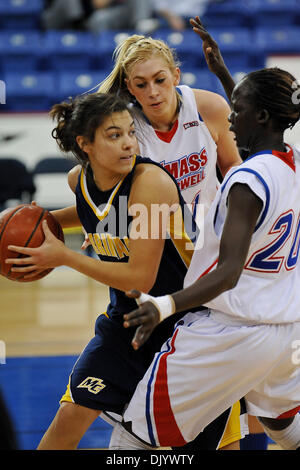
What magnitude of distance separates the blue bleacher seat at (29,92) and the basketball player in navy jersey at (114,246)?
646 cm

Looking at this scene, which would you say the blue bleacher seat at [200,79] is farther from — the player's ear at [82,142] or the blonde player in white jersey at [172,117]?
the player's ear at [82,142]

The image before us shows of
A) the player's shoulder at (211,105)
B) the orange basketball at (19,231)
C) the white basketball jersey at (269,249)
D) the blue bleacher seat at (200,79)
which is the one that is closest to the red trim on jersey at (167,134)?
the player's shoulder at (211,105)

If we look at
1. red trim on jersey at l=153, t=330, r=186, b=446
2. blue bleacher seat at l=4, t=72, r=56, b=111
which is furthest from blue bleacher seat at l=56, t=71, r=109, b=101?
red trim on jersey at l=153, t=330, r=186, b=446

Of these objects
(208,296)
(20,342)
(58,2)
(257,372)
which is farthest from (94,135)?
(58,2)

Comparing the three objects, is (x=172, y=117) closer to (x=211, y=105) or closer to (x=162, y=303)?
(x=211, y=105)

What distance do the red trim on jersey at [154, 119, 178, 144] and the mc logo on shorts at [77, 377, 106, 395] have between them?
3.51 feet

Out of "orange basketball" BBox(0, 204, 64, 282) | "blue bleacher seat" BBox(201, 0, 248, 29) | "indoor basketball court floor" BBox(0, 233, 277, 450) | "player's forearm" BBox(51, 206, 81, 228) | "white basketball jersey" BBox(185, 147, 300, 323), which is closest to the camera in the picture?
→ "white basketball jersey" BBox(185, 147, 300, 323)

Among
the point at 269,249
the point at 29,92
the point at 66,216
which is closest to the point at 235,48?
the point at 29,92

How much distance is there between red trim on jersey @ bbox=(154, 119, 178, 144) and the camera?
3074 mm

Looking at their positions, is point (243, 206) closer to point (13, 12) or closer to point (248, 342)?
point (248, 342)

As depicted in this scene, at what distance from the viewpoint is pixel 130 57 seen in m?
2.98

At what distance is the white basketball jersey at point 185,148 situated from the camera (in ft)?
10.0

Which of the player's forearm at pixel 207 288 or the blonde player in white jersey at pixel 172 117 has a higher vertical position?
the blonde player in white jersey at pixel 172 117

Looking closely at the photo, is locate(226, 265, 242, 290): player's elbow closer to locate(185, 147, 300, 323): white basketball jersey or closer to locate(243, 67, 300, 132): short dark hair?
locate(185, 147, 300, 323): white basketball jersey
